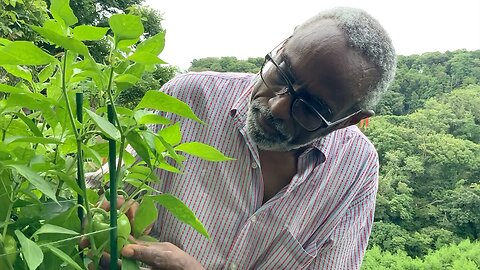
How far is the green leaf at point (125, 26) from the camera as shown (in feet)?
1.14

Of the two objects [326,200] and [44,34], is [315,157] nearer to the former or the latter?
[326,200]

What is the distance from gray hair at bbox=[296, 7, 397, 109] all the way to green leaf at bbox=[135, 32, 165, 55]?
16.7 inches

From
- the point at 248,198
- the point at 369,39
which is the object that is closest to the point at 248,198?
the point at 248,198

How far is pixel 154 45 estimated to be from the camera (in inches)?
15.6

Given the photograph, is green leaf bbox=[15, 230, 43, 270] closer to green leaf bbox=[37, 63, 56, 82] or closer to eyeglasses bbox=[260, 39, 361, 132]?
green leaf bbox=[37, 63, 56, 82]

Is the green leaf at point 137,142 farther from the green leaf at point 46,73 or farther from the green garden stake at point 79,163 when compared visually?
the green leaf at point 46,73

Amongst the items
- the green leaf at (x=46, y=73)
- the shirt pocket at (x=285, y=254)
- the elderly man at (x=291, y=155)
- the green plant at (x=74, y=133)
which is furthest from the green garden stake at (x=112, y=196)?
the shirt pocket at (x=285, y=254)

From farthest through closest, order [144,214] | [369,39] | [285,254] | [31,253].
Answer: [285,254] < [369,39] < [144,214] < [31,253]

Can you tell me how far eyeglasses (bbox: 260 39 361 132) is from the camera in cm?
79

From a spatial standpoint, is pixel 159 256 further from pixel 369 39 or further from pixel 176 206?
pixel 369 39

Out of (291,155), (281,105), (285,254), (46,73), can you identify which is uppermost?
(46,73)

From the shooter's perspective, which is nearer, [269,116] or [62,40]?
[62,40]

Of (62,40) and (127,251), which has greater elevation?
(62,40)

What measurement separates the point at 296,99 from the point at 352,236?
0.29m
